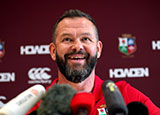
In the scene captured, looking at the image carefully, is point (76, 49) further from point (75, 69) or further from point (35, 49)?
point (35, 49)

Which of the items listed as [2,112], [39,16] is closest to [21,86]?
[39,16]

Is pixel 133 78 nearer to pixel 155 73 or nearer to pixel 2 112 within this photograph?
pixel 155 73

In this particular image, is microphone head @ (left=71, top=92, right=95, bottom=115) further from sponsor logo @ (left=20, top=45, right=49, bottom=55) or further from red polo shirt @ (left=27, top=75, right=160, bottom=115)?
sponsor logo @ (left=20, top=45, right=49, bottom=55)

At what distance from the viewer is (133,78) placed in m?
2.12

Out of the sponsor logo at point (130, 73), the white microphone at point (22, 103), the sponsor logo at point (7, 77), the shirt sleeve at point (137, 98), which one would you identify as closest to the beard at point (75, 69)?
the shirt sleeve at point (137, 98)

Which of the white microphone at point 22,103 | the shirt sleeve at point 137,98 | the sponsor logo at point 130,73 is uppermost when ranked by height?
the white microphone at point 22,103

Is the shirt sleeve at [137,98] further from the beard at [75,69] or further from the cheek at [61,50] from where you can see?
the cheek at [61,50]

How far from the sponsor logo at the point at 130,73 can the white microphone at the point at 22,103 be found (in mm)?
1613

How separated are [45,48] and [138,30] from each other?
3.18 ft

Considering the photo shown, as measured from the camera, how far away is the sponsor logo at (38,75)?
84.7 inches

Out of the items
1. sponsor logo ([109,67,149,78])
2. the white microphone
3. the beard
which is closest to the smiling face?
the beard

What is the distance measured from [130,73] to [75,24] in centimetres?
131

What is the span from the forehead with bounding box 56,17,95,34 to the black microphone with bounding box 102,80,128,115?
47 centimetres

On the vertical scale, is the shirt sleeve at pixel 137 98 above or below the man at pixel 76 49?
below
